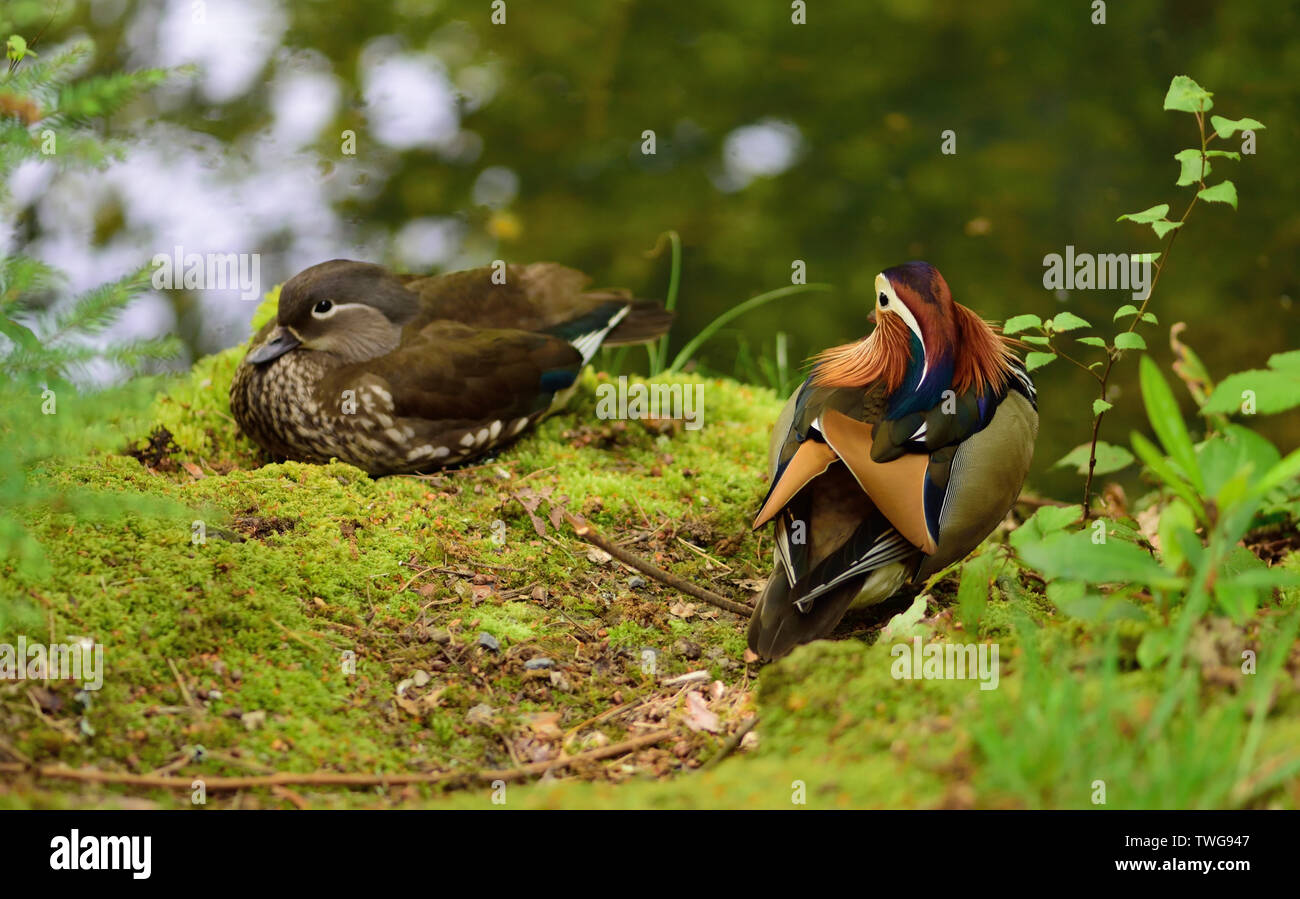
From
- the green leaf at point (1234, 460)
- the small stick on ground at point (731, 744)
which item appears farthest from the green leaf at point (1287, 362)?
the small stick on ground at point (731, 744)

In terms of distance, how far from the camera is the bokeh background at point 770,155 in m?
6.43

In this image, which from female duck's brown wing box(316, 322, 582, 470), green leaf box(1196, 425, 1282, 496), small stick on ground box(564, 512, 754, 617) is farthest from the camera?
female duck's brown wing box(316, 322, 582, 470)

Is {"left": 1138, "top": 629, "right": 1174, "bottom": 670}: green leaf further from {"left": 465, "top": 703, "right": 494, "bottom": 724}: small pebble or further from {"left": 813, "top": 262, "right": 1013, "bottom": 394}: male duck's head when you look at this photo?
{"left": 465, "top": 703, "right": 494, "bottom": 724}: small pebble

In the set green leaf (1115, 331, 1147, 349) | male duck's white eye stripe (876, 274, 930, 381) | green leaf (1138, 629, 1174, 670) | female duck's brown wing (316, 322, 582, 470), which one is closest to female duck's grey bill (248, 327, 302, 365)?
female duck's brown wing (316, 322, 582, 470)

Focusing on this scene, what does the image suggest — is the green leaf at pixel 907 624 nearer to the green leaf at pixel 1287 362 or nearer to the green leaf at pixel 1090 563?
the green leaf at pixel 1090 563

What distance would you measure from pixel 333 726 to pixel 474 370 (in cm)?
188

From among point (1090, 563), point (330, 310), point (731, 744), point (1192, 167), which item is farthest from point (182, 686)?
point (1192, 167)

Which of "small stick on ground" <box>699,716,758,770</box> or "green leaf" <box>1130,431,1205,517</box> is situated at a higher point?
"green leaf" <box>1130,431,1205,517</box>

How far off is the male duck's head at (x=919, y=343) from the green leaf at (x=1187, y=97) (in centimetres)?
81

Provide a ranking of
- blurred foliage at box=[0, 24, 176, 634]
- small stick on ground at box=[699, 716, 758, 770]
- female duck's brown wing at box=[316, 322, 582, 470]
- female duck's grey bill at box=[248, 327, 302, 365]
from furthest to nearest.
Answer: female duck's grey bill at box=[248, 327, 302, 365] < female duck's brown wing at box=[316, 322, 582, 470] < small stick on ground at box=[699, 716, 758, 770] < blurred foliage at box=[0, 24, 176, 634]

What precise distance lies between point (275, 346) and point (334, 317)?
0.26 m

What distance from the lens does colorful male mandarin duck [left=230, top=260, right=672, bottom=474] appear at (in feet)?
13.4

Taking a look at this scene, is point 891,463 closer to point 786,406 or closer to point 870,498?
point 870,498
